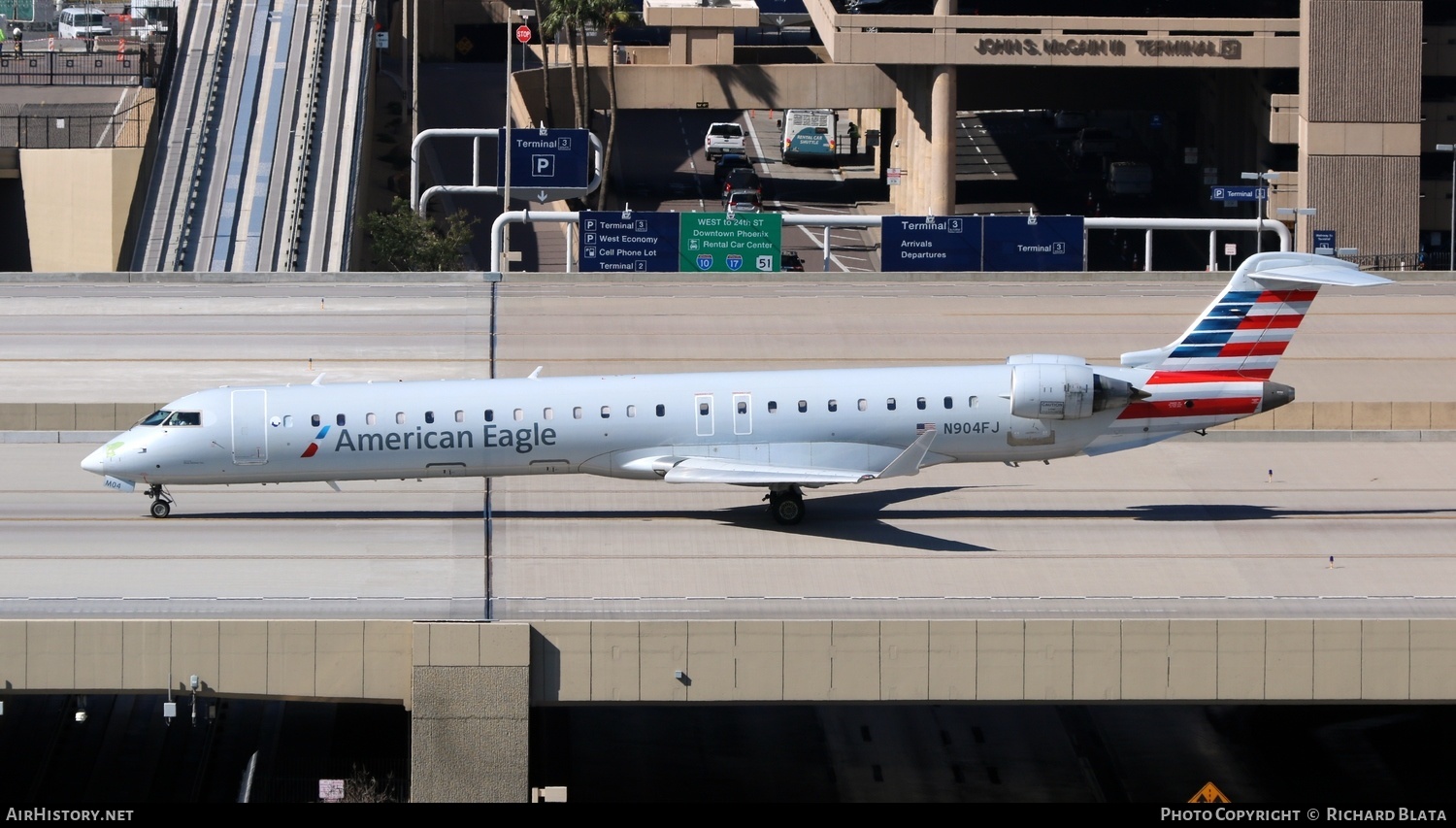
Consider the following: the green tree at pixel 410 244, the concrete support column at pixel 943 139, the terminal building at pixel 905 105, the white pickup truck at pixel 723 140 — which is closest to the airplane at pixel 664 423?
the terminal building at pixel 905 105

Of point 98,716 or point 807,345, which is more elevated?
point 807,345

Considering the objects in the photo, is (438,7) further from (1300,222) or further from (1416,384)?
(1416,384)

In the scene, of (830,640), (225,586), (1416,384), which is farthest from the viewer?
(1416,384)

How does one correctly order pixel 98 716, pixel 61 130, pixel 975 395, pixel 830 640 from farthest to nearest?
pixel 61 130, pixel 98 716, pixel 975 395, pixel 830 640

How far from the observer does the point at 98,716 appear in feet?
128

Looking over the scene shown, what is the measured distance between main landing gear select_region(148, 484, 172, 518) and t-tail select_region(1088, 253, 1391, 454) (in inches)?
721

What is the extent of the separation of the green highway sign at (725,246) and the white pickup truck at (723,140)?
3971cm

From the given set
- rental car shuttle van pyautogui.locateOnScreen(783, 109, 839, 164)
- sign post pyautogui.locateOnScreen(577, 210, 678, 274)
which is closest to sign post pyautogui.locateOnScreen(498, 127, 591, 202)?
sign post pyautogui.locateOnScreen(577, 210, 678, 274)

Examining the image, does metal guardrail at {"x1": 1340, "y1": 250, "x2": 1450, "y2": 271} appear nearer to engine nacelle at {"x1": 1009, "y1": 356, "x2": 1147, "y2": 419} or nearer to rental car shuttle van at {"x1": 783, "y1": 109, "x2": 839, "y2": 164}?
rental car shuttle van at {"x1": 783, "y1": 109, "x2": 839, "y2": 164}

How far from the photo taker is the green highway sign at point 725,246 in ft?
199

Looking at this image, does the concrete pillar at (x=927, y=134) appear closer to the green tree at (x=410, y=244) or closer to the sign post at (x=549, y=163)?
the green tree at (x=410, y=244)

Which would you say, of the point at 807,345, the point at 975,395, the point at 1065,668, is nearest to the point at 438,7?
the point at 807,345

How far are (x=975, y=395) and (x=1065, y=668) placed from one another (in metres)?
7.74

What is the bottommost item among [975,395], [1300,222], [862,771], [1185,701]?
[862,771]
